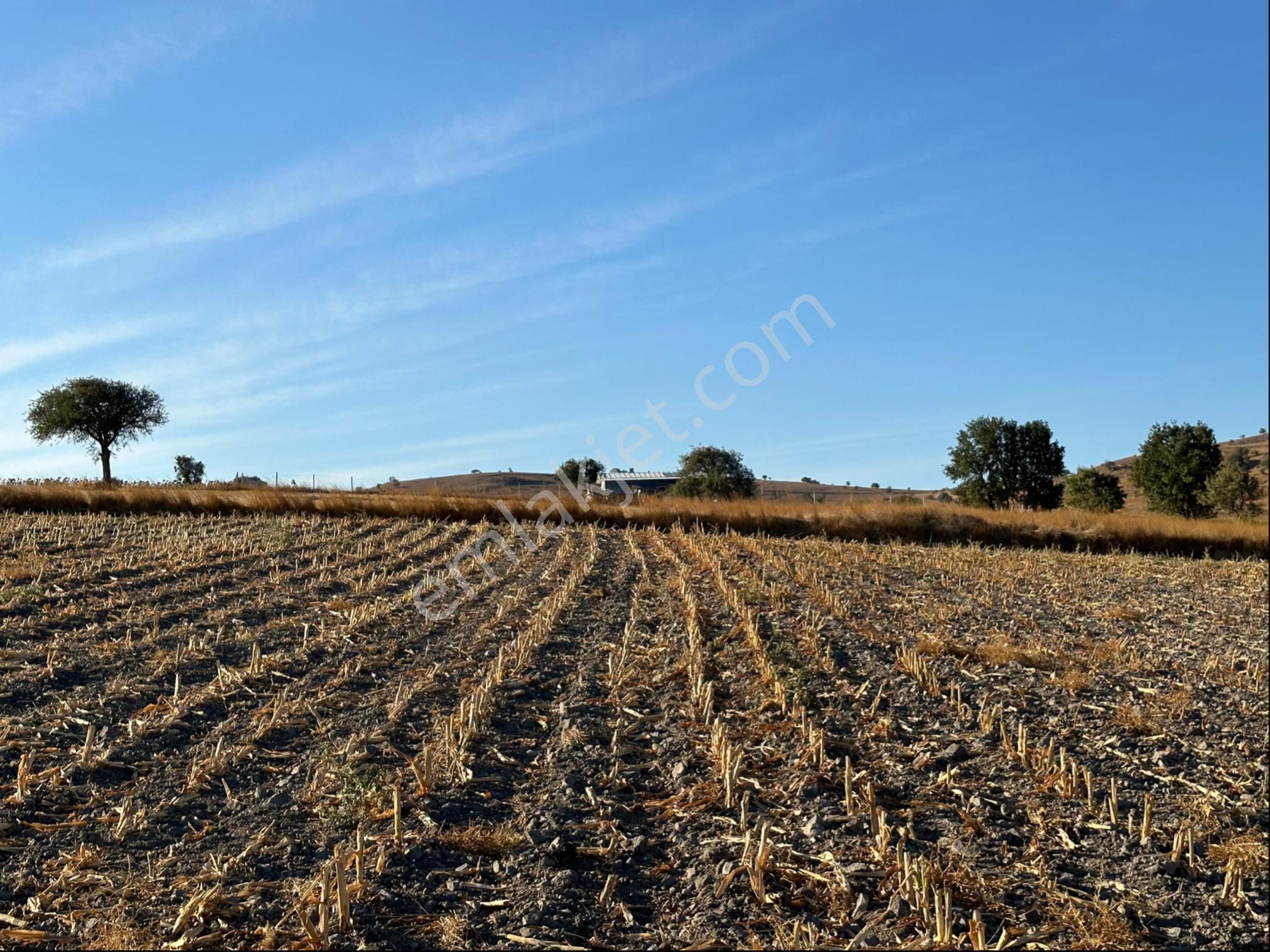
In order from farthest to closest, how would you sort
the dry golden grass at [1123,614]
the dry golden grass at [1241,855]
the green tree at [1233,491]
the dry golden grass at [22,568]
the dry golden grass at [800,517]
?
the green tree at [1233,491]
the dry golden grass at [800,517]
the dry golden grass at [1123,614]
the dry golden grass at [22,568]
the dry golden grass at [1241,855]

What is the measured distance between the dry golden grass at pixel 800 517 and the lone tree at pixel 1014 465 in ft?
103

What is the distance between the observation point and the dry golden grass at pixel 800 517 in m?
27.5

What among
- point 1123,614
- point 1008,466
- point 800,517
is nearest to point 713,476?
point 1008,466

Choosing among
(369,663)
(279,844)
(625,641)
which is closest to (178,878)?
(279,844)

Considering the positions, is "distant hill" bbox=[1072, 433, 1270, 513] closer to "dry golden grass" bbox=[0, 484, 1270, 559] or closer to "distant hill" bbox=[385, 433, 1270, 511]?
"distant hill" bbox=[385, 433, 1270, 511]

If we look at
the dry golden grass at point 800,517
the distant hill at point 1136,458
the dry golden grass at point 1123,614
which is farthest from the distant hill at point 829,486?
the dry golden grass at point 1123,614

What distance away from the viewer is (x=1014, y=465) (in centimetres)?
6262

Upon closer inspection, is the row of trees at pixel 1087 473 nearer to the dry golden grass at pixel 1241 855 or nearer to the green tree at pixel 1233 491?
the green tree at pixel 1233 491

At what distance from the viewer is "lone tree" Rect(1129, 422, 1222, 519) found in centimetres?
5353

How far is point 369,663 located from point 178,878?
4714 mm

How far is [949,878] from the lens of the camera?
196 inches

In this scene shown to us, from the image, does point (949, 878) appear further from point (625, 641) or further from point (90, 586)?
point (90, 586)

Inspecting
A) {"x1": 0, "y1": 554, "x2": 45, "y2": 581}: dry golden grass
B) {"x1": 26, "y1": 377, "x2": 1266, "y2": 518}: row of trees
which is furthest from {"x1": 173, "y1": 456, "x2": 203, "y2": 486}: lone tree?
{"x1": 0, "y1": 554, "x2": 45, "y2": 581}: dry golden grass

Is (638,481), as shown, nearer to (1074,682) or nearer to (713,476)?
(713,476)
